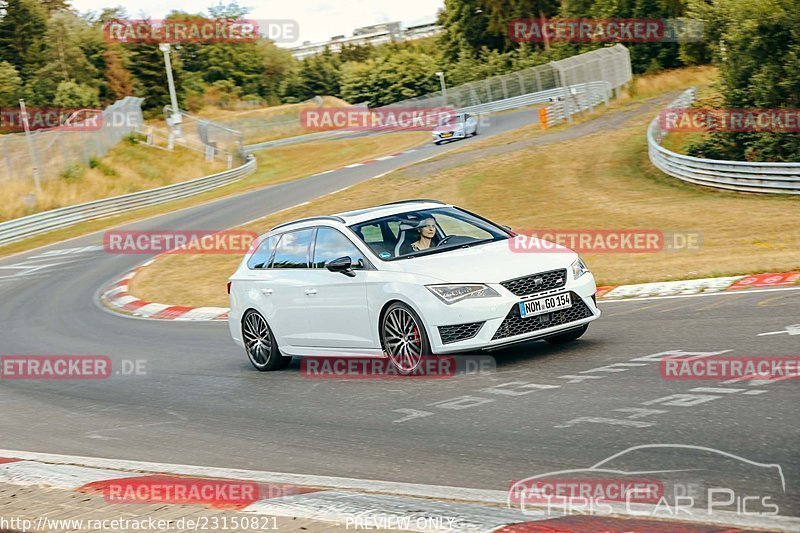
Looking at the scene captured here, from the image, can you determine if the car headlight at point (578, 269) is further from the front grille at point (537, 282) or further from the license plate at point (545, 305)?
the license plate at point (545, 305)

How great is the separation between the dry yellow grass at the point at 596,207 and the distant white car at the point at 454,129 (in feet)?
33.0

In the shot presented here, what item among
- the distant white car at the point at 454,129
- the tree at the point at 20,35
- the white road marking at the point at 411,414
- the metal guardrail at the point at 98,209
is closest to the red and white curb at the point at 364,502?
the white road marking at the point at 411,414

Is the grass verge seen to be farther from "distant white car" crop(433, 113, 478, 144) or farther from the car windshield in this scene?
the car windshield

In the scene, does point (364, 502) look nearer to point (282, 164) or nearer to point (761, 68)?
point (761, 68)

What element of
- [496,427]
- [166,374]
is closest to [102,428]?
[166,374]

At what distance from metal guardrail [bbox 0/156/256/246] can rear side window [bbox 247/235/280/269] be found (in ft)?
85.1

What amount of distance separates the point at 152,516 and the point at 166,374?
278 inches

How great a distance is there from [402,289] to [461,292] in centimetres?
59

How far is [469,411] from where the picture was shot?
8.05 meters

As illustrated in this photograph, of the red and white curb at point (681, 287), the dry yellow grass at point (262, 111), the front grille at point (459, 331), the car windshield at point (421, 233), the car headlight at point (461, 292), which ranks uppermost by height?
the car windshield at point (421, 233)

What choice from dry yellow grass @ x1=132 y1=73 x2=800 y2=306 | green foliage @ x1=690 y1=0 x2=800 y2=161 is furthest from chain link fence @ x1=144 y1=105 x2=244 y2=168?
Result: green foliage @ x1=690 y1=0 x2=800 y2=161

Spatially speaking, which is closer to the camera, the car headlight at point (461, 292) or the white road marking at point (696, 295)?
the car headlight at point (461, 292)

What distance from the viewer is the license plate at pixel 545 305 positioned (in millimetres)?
9391

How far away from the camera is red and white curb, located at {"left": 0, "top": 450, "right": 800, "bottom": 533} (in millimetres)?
4609
